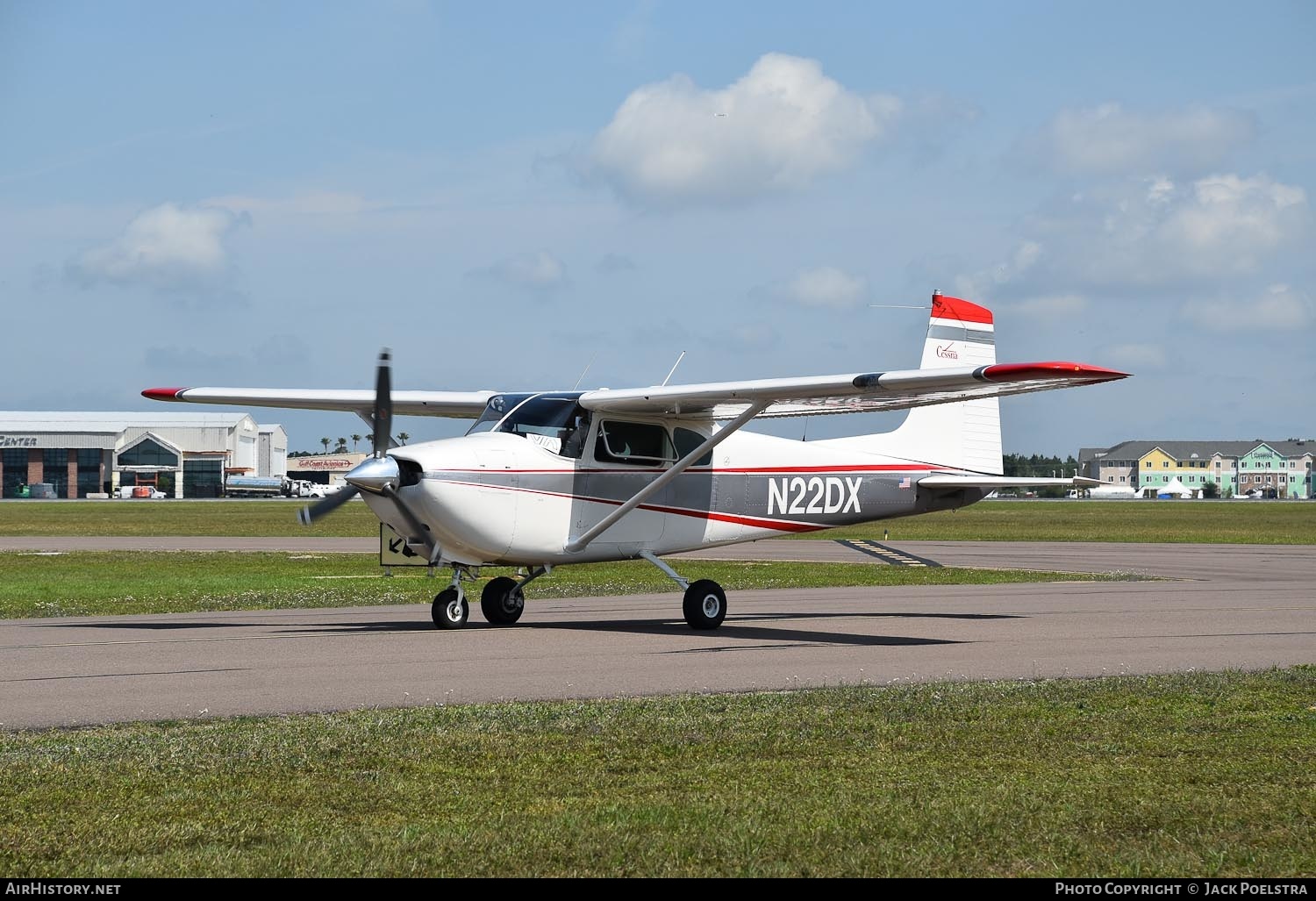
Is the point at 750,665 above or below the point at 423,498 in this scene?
below

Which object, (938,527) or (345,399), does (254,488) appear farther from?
(345,399)

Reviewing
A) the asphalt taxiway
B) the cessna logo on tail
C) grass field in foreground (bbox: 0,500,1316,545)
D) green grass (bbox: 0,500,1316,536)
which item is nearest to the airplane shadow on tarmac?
the asphalt taxiway

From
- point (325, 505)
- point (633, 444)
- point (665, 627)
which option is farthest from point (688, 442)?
point (325, 505)

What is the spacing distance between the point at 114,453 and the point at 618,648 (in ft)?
482

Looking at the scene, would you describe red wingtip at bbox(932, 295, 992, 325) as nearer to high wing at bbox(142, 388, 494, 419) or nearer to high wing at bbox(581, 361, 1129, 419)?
high wing at bbox(581, 361, 1129, 419)

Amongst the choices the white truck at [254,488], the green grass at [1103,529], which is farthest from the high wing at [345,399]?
the white truck at [254,488]

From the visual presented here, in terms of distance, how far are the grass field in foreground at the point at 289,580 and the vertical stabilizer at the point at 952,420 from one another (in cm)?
510

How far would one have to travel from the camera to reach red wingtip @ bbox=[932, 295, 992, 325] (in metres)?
21.1

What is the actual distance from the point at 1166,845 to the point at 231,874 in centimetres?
377

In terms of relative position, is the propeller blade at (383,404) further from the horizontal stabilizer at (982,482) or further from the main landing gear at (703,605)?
the horizontal stabilizer at (982,482)

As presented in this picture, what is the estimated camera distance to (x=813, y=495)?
19844mm

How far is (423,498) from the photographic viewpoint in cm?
1577
